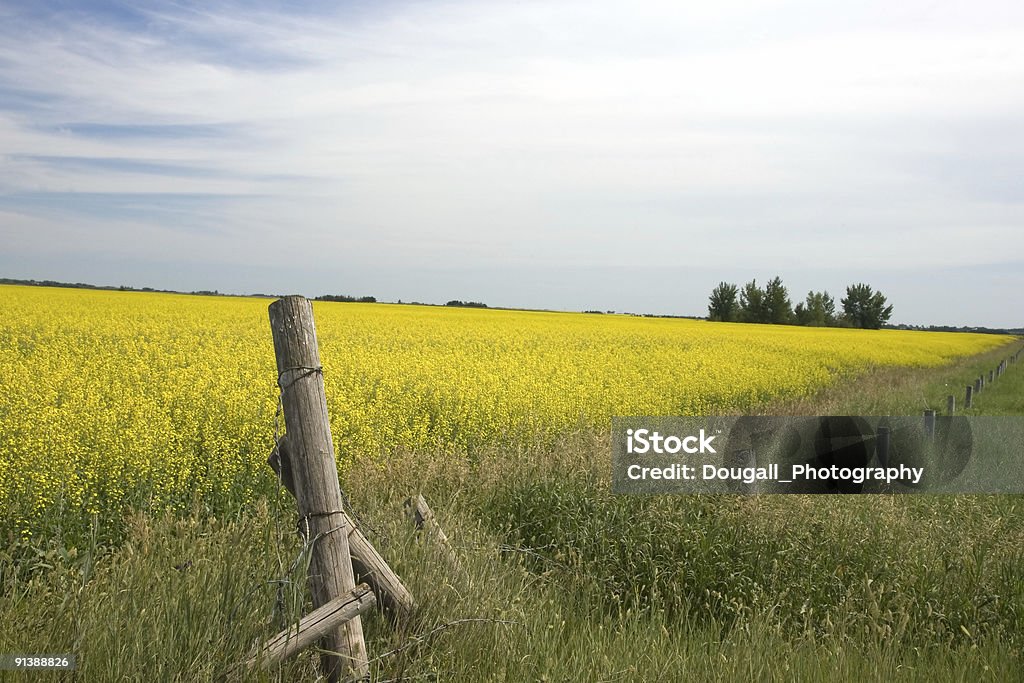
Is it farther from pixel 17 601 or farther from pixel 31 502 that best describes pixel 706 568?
pixel 31 502

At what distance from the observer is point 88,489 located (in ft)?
21.4

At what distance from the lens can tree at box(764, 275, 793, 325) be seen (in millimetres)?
90125

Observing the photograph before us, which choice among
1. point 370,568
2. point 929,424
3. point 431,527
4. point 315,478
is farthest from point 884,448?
point 315,478

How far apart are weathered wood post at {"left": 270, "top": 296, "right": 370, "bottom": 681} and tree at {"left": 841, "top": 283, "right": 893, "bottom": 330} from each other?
10537cm

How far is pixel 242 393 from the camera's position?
10.1 metres

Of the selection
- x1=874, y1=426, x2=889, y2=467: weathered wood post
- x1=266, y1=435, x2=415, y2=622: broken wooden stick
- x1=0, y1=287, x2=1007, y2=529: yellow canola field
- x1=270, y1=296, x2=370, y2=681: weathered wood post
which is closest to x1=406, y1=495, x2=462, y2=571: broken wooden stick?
x1=266, y1=435, x2=415, y2=622: broken wooden stick

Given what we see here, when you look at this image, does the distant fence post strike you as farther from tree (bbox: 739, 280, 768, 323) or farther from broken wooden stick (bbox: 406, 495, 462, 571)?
tree (bbox: 739, 280, 768, 323)

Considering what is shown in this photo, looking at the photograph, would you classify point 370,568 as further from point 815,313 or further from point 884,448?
point 815,313

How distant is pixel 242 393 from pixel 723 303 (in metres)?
92.2

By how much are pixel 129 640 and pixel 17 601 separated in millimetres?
687

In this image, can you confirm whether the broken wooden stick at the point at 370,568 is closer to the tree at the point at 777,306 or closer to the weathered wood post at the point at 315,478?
the weathered wood post at the point at 315,478

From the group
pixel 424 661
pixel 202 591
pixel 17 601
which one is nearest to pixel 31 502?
pixel 17 601

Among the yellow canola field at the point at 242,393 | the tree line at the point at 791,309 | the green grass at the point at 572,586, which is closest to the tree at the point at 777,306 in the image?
the tree line at the point at 791,309

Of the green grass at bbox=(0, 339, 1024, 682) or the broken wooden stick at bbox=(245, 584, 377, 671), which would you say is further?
the green grass at bbox=(0, 339, 1024, 682)
